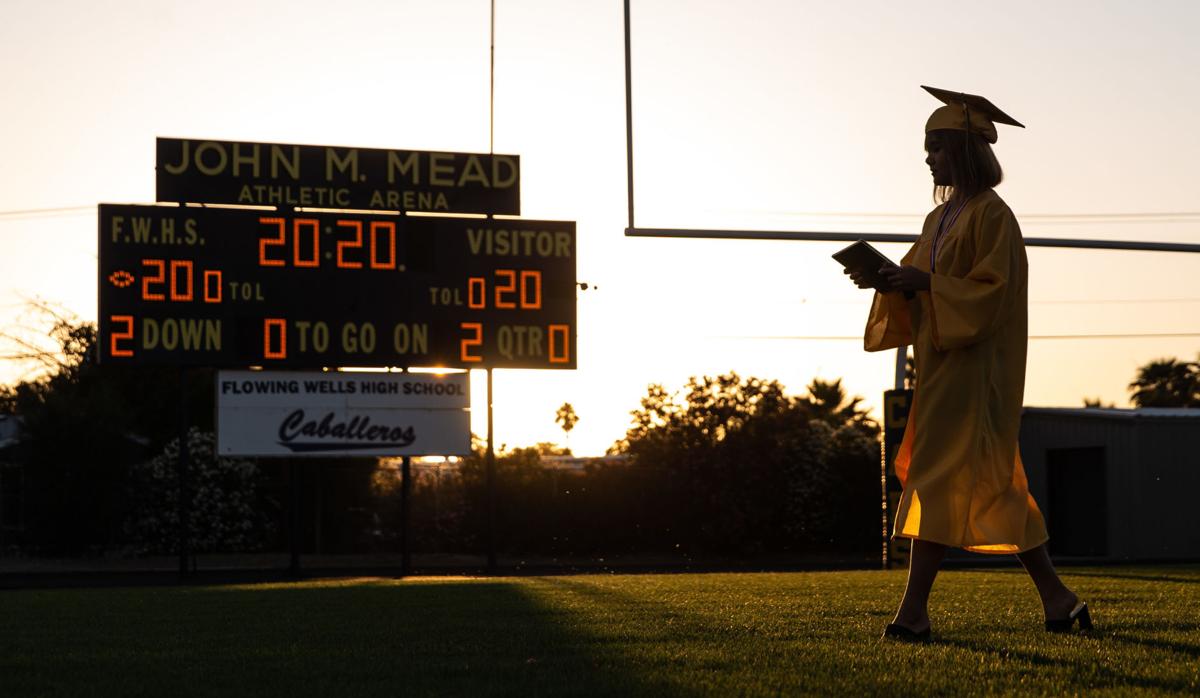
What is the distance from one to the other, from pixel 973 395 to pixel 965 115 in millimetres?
1100

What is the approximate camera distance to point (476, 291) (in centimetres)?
2336

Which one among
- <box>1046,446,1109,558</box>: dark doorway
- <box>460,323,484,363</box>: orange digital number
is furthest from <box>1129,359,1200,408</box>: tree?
<box>460,323,484,363</box>: orange digital number

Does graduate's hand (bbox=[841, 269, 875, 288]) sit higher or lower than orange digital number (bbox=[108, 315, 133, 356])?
lower

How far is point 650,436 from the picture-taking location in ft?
122

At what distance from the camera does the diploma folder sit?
19.2 ft

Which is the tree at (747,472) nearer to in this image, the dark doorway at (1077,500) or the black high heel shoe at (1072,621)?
the dark doorway at (1077,500)

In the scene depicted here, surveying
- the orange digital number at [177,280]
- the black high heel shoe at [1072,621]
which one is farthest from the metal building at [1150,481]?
the black high heel shoe at [1072,621]

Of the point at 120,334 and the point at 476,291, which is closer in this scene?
the point at 120,334

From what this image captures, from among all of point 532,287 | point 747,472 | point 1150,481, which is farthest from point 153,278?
point 1150,481

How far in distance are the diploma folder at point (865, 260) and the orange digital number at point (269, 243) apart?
17.7 metres

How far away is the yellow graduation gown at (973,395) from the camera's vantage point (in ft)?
19.0

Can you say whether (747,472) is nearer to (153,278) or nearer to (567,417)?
(153,278)

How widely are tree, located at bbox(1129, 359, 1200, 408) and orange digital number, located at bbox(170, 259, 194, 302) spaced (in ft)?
174

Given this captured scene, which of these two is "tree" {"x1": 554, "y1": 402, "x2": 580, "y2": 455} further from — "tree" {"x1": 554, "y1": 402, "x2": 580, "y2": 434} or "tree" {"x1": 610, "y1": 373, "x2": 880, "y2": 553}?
"tree" {"x1": 610, "y1": 373, "x2": 880, "y2": 553}
